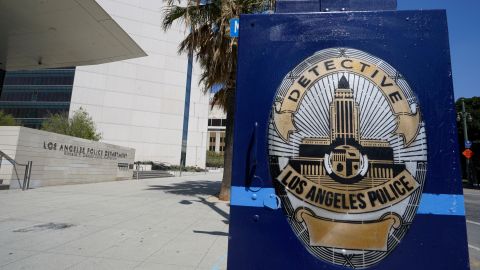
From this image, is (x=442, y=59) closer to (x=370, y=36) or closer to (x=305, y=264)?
(x=370, y=36)

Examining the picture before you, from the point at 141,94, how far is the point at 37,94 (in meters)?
22.5

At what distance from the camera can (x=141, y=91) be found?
4281 centimetres

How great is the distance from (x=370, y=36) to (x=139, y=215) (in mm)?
7271

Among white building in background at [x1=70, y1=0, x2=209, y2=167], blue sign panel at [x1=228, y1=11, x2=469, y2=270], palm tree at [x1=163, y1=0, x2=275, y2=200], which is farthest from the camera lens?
white building in background at [x1=70, y1=0, x2=209, y2=167]

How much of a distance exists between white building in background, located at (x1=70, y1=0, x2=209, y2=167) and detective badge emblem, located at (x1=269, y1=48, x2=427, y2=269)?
41.4 metres

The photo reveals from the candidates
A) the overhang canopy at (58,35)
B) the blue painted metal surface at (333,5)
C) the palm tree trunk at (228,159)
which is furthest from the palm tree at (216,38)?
the blue painted metal surface at (333,5)

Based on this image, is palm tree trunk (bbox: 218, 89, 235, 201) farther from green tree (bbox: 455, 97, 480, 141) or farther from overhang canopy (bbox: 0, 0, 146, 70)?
green tree (bbox: 455, 97, 480, 141)

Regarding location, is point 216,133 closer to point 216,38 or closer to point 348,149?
point 216,38

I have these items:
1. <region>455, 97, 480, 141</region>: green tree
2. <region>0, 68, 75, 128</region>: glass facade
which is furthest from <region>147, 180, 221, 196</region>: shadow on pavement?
<region>0, 68, 75, 128</region>: glass facade

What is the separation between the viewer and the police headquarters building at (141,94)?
1628 inches

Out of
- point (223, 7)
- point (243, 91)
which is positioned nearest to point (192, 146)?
point (223, 7)

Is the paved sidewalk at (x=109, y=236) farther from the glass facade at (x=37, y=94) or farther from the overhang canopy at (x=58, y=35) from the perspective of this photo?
the glass facade at (x=37, y=94)

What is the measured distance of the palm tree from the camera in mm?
10234

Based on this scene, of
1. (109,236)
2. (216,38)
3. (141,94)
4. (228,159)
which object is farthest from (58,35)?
(141,94)
